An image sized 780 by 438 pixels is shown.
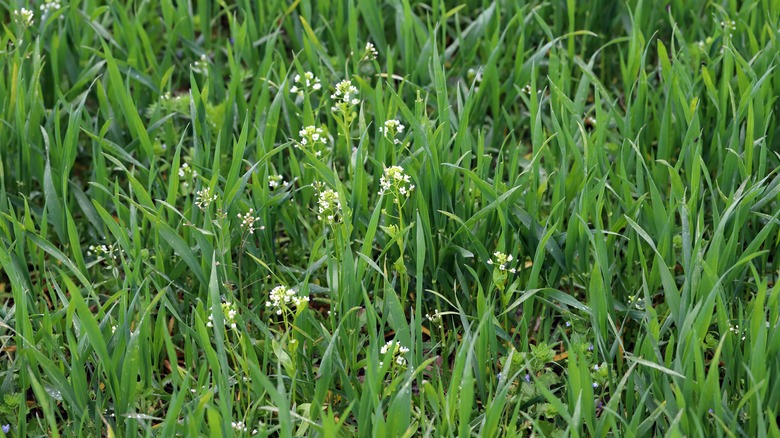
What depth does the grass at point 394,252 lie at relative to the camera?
76.9 inches

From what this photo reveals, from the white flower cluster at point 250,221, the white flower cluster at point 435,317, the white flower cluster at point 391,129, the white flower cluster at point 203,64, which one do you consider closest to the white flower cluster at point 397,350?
the white flower cluster at point 435,317

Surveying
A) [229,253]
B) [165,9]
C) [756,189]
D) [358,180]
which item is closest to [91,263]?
[229,253]

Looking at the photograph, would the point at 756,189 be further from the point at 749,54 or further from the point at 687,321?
the point at 749,54

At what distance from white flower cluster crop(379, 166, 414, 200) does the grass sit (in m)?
0.02

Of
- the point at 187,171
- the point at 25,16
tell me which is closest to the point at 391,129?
the point at 187,171

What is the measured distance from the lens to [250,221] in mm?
2211

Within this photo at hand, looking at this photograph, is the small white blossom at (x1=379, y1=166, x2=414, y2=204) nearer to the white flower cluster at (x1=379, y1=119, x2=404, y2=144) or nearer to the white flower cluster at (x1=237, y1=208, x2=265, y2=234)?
the white flower cluster at (x1=379, y1=119, x2=404, y2=144)

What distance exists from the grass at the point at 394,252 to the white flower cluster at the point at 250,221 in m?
0.02

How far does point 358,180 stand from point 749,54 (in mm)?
1404

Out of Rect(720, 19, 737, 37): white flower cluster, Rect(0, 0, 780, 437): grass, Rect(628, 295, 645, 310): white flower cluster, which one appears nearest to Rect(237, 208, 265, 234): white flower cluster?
Rect(0, 0, 780, 437): grass

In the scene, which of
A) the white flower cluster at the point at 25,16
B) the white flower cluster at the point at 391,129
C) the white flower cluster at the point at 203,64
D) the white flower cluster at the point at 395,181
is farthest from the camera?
the white flower cluster at the point at 203,64

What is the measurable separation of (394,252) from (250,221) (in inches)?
14.6

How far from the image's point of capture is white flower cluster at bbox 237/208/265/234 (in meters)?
2.21

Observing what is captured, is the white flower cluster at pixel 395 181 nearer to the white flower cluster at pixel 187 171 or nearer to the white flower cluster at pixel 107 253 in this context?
the white flower cluster at pixel 187 171
